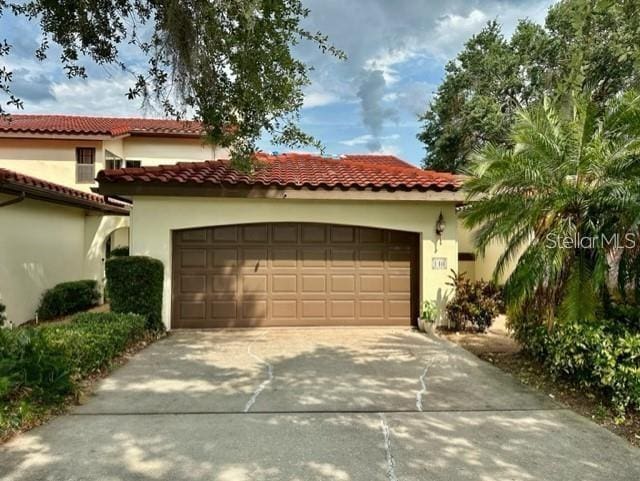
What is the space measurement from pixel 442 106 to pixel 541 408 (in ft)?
65.1

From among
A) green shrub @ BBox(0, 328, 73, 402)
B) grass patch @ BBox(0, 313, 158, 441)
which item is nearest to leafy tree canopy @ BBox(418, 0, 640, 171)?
grass patch @ BBox(0, 313, 158, 441)

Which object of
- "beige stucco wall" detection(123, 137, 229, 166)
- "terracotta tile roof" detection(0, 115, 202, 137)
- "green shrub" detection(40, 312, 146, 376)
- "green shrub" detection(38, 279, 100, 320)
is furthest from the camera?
"beige stucco wall" detection(123, 137, 229, 166)

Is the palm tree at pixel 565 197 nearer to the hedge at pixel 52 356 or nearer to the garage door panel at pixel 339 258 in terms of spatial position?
the garage door panel at pixel 339 258

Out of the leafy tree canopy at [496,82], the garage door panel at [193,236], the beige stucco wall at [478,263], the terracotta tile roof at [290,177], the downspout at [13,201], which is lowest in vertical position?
the beige stucco wall at [478,263]

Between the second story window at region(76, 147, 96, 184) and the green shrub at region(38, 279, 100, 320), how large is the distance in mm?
4821

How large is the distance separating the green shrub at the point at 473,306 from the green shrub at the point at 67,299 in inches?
377

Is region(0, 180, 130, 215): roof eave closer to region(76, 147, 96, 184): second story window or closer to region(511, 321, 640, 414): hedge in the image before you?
region(76, 147, 96, 184): second story window

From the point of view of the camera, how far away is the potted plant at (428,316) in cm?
965

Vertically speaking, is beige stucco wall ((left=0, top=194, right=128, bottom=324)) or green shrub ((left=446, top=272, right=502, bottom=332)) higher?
beige stucco wall ((left=0, top=194, right=128, bottom=324))

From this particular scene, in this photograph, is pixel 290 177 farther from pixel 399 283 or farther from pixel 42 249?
pixel 42 249

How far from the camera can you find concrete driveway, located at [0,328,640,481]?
11.4 feet

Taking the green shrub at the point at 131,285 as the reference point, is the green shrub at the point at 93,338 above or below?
below

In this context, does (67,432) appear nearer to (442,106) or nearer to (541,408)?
(541,408)

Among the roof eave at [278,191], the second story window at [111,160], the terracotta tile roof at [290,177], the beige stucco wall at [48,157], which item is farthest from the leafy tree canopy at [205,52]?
the second story window at [111,160]
